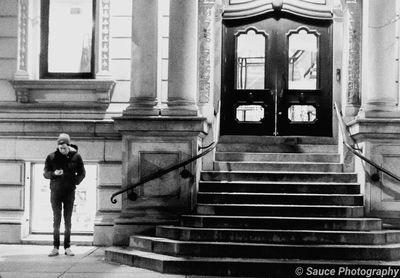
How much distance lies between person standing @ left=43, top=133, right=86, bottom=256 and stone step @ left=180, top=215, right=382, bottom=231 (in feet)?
6.86

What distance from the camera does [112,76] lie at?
12.6m

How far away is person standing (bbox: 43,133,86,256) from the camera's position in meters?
10.7

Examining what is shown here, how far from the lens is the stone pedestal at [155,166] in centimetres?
1111

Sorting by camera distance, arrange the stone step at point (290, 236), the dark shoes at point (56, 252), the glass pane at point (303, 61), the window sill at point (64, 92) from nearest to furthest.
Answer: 1. the stone step at point (290, 236)
2. the dark shoes at point (56, 252)
3. the window sill at point (64, 92)
4. the glass pane at point (303, 61)

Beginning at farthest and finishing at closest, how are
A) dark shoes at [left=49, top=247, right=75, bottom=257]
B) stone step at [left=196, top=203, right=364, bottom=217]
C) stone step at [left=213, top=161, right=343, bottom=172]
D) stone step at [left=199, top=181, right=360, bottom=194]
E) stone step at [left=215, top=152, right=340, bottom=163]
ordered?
stone step at [left=215, top=152, right=340, bottom=163] → stone step at [left=213, top=161, right=343, bottom=172] → stone step at [left=199, top=181, right=360, bottom=194] → dark shoes at [left=49, top=247, right=75, bottom=257] → stone step at [left=196, top=203, right=364, bottom=217]

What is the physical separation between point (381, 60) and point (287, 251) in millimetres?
3896

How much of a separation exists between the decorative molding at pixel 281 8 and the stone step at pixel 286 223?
4.67 meters

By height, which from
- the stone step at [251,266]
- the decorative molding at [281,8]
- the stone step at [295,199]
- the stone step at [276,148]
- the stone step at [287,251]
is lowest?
the stone step at [251,266]

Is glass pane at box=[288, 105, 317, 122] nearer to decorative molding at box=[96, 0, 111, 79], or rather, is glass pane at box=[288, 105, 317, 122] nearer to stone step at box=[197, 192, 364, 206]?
stone step at box=[197, 192, 364, 206]

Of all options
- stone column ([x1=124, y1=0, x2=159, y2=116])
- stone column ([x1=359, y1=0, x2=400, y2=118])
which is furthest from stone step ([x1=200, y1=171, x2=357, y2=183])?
stone column ([x1=124, y1=0, x2=159, y2=116])

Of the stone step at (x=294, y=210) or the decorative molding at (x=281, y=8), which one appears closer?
the stone step at (x=294, y=210)

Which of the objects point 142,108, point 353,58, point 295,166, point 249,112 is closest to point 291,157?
point 295,166

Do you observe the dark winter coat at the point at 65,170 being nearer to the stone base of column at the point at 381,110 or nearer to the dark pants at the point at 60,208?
the dark pants at the point at 60,208

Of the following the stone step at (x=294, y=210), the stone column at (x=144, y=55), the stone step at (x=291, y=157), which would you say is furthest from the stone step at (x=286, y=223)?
the stone column at (x=144, y=55)
